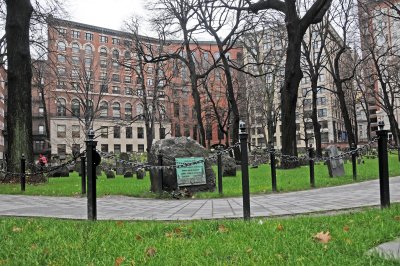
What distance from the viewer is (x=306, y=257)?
11.6 ft

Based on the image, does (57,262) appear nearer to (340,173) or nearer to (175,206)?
(175,206)

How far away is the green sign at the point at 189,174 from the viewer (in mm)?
10797

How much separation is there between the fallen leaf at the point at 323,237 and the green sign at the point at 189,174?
6427mm

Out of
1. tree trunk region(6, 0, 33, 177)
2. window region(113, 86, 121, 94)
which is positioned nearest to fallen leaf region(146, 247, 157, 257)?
tree trunk region(6, 0, 33, 177)

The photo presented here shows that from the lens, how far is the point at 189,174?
35.9 feet

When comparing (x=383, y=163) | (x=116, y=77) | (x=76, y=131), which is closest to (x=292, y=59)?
(x=383, y=163)

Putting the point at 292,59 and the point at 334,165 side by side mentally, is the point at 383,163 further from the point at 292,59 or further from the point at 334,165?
the point at 292,59

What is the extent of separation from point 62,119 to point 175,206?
65171 millimetres

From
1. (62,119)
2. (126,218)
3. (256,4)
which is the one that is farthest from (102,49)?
(126,218)

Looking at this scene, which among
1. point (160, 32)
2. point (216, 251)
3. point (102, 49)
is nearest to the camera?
point (216, 251)

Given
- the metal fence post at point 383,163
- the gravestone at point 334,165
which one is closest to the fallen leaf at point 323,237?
the metal fence post at point 383,163

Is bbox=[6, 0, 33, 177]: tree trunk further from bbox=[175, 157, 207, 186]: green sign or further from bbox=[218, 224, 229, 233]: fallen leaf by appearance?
bbox=[218, 224, 229, 233]: fallen leaf

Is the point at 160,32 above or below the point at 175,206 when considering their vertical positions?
above

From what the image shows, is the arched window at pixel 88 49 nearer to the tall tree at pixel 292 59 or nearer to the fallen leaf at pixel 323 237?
the tall tree at pixel 292 59
